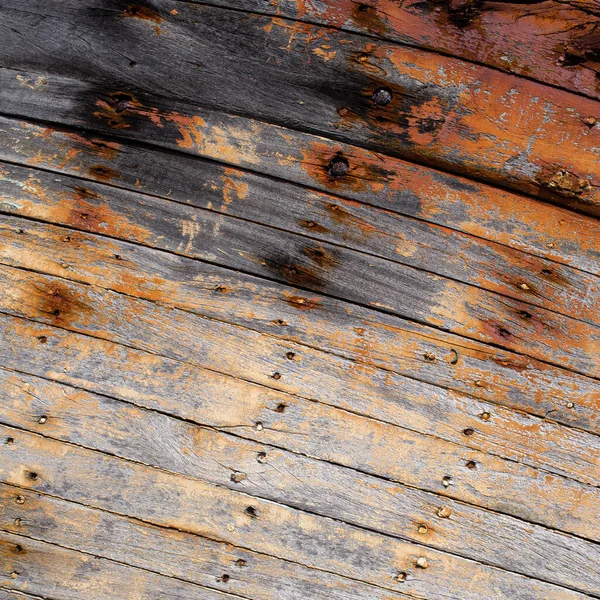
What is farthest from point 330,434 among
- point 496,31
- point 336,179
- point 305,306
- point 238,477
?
point 496,31

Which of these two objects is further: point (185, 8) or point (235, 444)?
point (185, 8)

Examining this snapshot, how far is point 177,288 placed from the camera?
197 centimetres

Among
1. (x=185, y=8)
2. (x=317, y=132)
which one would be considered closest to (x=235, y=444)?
(x=317, y=132)

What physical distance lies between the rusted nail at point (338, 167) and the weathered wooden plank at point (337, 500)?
1041 mm

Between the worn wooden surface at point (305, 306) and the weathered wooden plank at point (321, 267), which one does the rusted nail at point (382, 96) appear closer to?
the worn wooden surface at point (305, 306)

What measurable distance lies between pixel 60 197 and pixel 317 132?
1.08 meters

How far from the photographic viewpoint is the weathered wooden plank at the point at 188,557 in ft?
6.17

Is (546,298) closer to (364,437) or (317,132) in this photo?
(364,437)

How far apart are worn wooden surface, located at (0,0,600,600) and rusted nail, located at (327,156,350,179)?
22mm

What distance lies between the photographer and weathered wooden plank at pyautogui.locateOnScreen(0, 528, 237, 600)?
189 cm

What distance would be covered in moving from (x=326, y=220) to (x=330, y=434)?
0.84 m

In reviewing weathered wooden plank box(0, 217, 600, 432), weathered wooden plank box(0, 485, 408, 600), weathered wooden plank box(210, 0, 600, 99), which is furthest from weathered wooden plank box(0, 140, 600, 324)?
weathered wooden plank box(0, 485, 408, 600)

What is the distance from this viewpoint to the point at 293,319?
1955 millimetres

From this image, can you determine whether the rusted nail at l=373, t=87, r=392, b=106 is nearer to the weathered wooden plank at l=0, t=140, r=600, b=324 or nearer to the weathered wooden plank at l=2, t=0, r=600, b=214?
the weathered wooden plank at l=2, t=0, r=600, b=214
